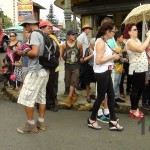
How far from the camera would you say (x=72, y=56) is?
7.61 meters

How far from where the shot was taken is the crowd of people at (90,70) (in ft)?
18.9

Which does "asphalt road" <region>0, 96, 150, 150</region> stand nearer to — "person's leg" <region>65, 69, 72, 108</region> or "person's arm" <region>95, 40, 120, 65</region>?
"person's leg" <region>65, 69, 72, 108</region>

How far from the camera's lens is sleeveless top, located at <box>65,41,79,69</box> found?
7594 millimetres

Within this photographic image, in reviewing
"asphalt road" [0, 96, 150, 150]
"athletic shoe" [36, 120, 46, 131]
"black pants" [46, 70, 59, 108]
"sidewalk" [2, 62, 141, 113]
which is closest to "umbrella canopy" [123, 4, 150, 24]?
"sidewalk" [2, 62, 141, 113]

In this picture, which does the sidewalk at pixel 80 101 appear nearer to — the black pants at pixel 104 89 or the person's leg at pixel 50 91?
the person's leg at pixel 50 91

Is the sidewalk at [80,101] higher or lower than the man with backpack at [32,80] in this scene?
lower

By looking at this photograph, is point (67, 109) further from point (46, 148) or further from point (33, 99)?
point (46, 148)

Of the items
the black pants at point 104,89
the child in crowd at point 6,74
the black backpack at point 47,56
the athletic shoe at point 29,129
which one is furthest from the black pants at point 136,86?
the child in crowd at point 6,74

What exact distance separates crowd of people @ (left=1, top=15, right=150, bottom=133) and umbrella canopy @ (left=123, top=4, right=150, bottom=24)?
15.7 inches

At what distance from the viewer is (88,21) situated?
1394 centimetres

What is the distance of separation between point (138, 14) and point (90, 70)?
1673 millimetres

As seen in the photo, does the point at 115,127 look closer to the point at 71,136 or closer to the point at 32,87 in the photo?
the point at 71,136

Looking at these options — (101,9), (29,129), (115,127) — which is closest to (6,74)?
(29,129)

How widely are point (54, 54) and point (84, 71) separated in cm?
211
